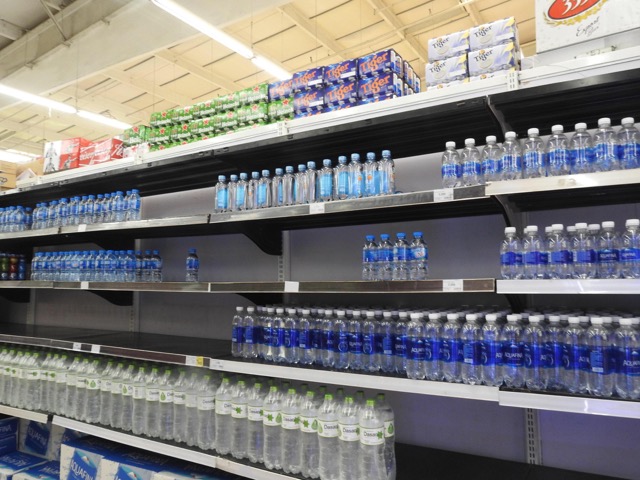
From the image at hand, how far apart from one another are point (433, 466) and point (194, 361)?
51.5 inches

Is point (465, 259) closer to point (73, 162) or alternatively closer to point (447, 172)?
point (447, 172)

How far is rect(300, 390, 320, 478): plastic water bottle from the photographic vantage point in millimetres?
2027

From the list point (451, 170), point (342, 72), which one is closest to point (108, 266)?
point (342, 72)

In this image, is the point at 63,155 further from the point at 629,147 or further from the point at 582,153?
the point at 629,147

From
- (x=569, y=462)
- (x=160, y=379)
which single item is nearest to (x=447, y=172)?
(x=569, y=462)

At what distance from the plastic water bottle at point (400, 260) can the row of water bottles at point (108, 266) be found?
1.90 m

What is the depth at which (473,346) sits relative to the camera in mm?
1687

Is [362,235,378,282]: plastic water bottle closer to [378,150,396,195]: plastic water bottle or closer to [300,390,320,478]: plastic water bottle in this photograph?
[378,150,396,195]: plastic water bottle

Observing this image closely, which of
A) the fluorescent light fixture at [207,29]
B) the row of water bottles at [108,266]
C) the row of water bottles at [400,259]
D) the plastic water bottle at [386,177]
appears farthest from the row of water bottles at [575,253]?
the fluorescent light fixture at [207,29]

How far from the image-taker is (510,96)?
1728mm

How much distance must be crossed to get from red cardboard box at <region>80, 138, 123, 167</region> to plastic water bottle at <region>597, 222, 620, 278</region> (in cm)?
304

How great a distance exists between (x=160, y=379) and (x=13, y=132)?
38.1 feet

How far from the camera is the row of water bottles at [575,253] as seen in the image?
5.09 ft

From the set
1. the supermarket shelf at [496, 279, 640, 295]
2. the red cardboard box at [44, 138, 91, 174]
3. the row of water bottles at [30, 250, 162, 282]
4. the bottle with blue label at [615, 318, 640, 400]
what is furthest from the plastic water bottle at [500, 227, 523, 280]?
the red cardboard box at [44, 138, 91, 174]
